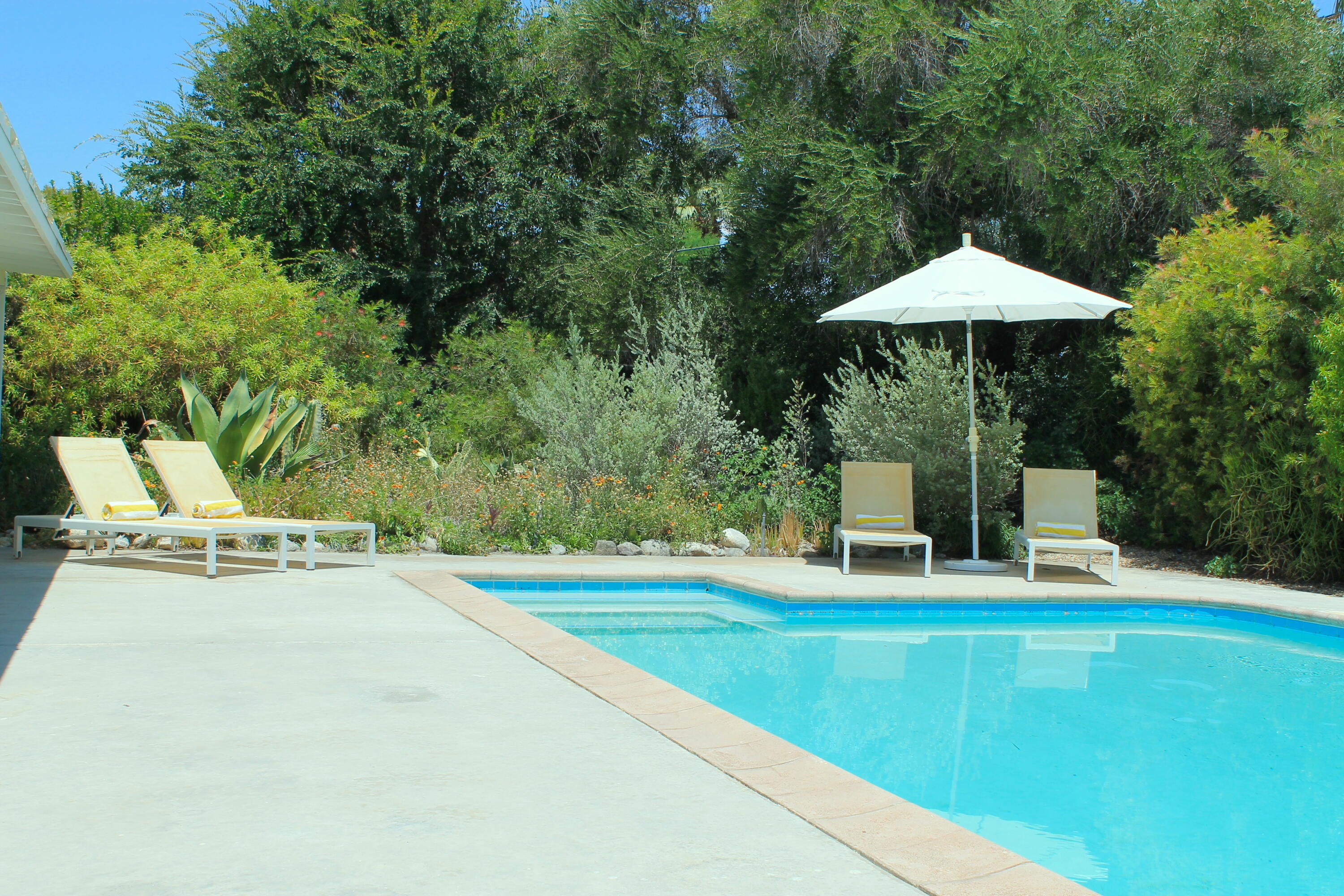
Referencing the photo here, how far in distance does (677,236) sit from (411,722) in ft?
43.6

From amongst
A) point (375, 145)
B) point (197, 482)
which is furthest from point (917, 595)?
point (375, 145)

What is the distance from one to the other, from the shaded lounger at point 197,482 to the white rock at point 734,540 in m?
3.88

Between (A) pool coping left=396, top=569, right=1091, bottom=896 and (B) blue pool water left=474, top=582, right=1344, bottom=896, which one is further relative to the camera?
(B) blue pool water left=474, top=582, right=1344, bottom=896

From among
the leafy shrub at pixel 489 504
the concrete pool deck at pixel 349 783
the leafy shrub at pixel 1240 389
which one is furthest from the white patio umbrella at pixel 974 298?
the concrete pool deck at pixel 349 783

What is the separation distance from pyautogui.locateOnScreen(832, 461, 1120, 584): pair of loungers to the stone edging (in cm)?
117

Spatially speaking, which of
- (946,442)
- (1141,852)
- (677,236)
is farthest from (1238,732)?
(677,236)

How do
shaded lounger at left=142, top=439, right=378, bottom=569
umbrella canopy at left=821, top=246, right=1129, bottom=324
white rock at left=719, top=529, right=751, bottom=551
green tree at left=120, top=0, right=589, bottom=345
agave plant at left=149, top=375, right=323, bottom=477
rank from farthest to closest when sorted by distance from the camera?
green tree at left=120, top=0, right=589, bottom=345, white rock at left=719, top=529, right=751, bottom=551, agave plant at left=149, top=375, right=323, bottom=477, umbrella canopy at left=821, top=246, right=1129, bottom=324, shaded lounger at left=142, top=439, right=378, bottom=569

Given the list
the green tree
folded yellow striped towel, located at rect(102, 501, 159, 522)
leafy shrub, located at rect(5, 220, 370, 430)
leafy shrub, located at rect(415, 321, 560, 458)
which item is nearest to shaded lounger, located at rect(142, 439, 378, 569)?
folded yellow striped towel, located at rect(102, 501, 159, 522)

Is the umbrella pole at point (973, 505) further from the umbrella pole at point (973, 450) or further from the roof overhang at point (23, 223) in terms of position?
the roof overhang at point (23, 223)

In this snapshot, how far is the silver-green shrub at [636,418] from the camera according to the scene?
38.6ft

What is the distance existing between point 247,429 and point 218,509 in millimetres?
1791

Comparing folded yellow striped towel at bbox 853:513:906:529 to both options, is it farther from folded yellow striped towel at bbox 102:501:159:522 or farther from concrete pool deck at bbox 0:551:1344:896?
Answer: folded yellow striped towel at bbox 102:501:159:522

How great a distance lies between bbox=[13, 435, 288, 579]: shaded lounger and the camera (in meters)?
8.12

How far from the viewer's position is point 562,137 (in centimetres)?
1869
